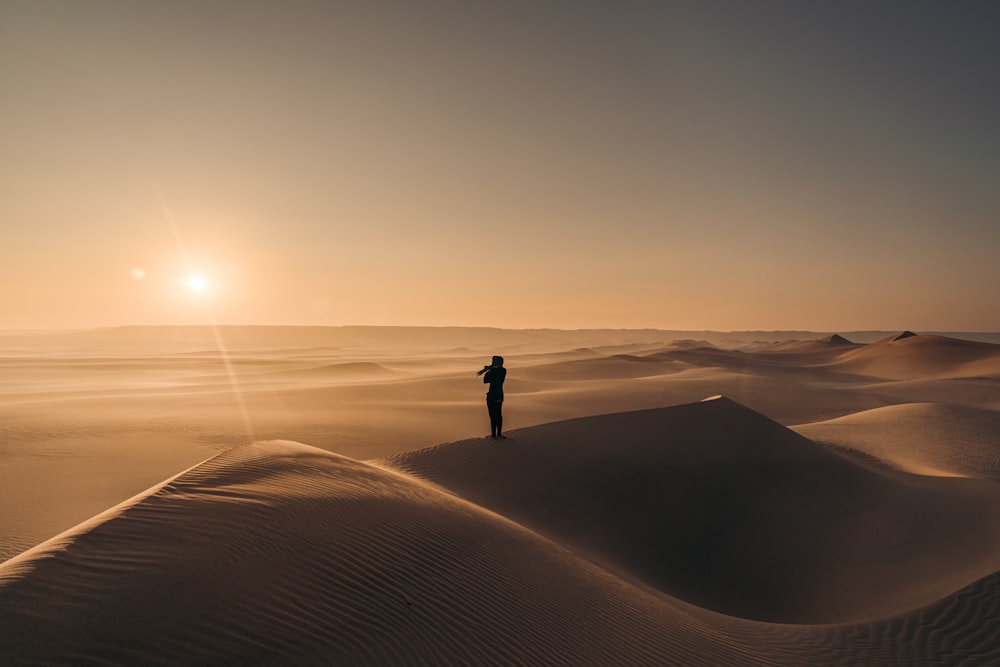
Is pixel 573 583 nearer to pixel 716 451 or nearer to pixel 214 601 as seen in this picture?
pixel 214 601

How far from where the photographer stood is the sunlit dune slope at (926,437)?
50.2ft

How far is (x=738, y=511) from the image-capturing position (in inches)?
415

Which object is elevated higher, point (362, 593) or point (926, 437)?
point (362, 593)

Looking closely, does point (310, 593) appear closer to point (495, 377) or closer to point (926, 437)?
point (495, 377)

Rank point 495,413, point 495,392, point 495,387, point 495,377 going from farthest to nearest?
point 495,413, point 495,392, point 495,387, point 495,377

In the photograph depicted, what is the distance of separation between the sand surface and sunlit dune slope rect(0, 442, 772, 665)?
0.9 inches

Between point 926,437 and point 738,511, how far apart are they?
1333cm

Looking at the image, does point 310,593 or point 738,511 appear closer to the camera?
point 310,593

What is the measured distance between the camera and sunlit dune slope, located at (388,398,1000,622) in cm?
778

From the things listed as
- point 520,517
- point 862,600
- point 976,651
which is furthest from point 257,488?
point 862,600

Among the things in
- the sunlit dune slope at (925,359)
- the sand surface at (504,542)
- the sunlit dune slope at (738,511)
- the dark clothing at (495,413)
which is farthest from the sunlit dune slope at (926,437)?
the sunlit dune slope at (925,359)

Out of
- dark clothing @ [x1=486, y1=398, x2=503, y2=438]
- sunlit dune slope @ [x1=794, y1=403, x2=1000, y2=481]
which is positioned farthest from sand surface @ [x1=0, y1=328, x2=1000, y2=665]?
dark clothing @ [x1=486, y1=398, x2=503, y2=438]

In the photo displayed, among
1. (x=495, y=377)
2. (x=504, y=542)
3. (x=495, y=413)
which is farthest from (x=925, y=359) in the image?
(x=504, y=542)

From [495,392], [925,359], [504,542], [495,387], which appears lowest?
[925,359]
